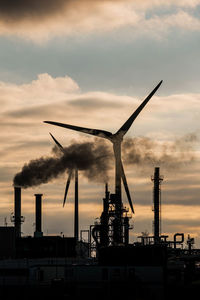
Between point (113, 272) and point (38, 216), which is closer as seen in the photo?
point (113, 272)

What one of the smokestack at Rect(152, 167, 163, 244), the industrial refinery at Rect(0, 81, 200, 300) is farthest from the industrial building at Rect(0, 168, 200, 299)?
the smokestack at Rect(152, 167, 163, 244)

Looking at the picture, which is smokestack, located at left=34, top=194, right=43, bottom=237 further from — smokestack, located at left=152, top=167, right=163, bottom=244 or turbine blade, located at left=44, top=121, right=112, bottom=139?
turbine blade, located at left=44, top=121, right=112, bottom=139

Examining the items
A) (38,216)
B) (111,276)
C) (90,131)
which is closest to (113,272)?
(111,276)

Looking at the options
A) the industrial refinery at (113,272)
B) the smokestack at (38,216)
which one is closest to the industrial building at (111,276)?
the industrial refinery at (113,272)

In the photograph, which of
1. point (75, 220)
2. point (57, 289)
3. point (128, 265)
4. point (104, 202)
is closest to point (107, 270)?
point (128, 265)

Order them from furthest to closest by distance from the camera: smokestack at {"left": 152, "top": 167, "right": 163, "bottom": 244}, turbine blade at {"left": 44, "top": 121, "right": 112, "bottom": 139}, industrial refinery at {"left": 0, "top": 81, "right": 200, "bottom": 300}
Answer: smokestack at {"left": 152, "top": 167, "right": 163, "bottom": 244} < turbine blade at {"left": 44, "top": 121, "right": 112, "bottom": 139} < industrial refinery at {"left": 0, "top": 81, "right": 200, "bottom": 300}

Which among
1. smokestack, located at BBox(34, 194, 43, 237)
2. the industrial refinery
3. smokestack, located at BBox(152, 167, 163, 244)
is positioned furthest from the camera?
smokestack, located at BBox(152, 167, 163, 244)

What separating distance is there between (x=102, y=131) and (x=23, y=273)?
32.4 metres

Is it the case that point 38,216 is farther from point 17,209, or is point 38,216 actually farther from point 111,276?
point 111,276

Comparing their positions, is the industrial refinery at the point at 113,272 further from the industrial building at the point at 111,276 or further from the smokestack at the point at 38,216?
the smokestack at the point at 38,216

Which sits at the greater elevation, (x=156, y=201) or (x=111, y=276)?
(x=156, y=201)

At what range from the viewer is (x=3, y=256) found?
135000 millimetres

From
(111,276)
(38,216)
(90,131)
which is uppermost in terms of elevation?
(90,131)

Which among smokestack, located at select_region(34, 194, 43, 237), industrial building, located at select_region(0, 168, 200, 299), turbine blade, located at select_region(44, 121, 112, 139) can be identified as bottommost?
industrial building, located at select_region(0, 168, 200, 299)
